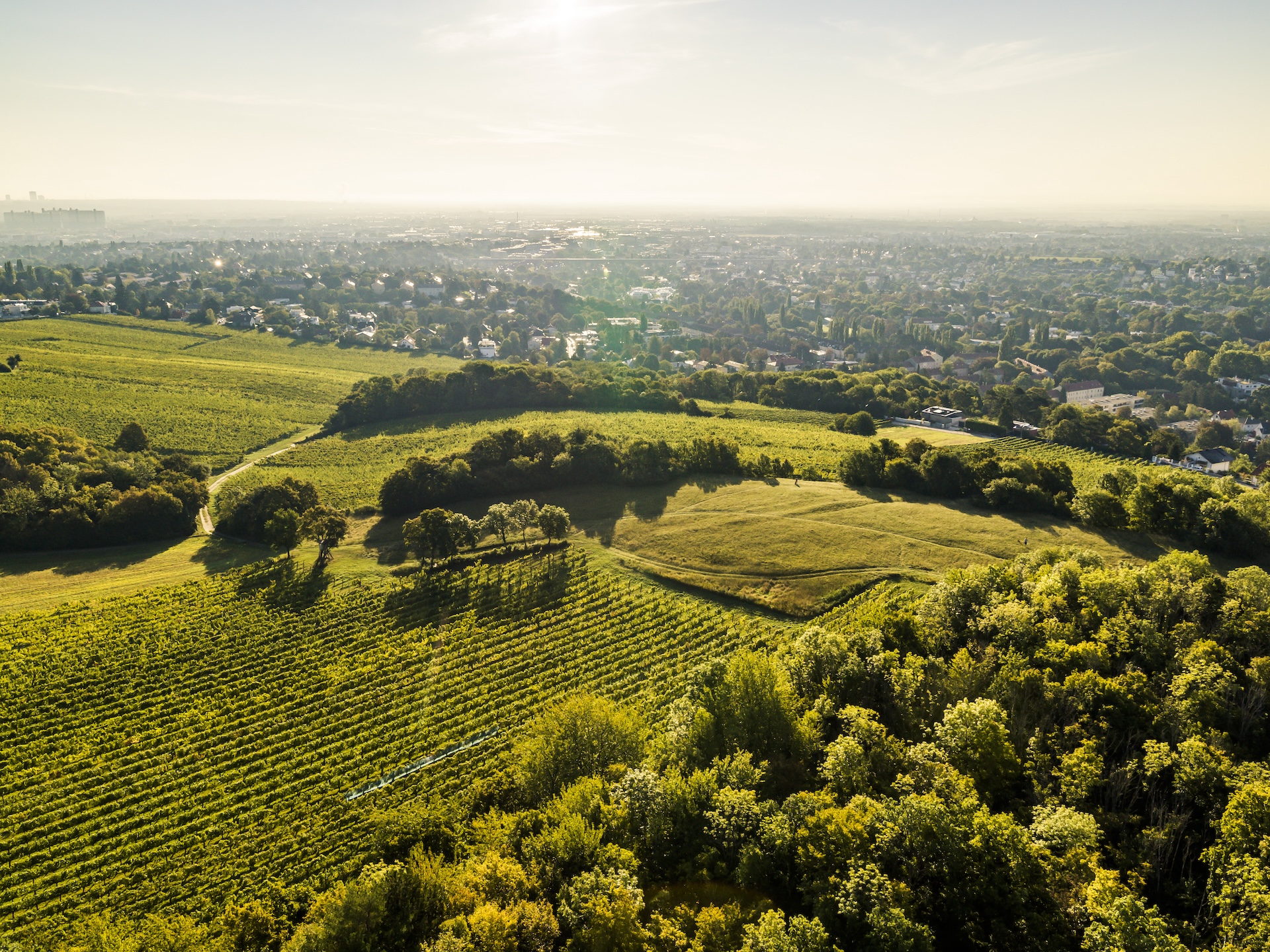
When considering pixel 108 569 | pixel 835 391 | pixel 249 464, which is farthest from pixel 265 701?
pixel 835 391

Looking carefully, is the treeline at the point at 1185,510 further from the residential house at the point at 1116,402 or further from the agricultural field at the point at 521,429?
the residential house at the point at 1116,402

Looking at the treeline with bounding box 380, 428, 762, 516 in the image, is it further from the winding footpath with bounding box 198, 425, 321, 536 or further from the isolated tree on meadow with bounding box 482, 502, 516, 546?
the winding footpath with bounding box 198, 425, 321, 536

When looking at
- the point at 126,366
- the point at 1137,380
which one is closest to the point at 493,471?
the point at 126,366

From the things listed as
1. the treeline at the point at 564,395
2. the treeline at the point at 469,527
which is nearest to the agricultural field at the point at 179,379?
the treeline at the point at 564,395

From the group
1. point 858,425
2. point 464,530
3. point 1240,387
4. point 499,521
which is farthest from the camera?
point 1240,387

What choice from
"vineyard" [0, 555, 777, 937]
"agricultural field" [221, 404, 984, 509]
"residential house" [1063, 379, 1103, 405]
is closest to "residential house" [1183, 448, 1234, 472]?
"agricultural field" [221, 404, 984, 509]

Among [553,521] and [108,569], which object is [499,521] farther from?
[108,569]
